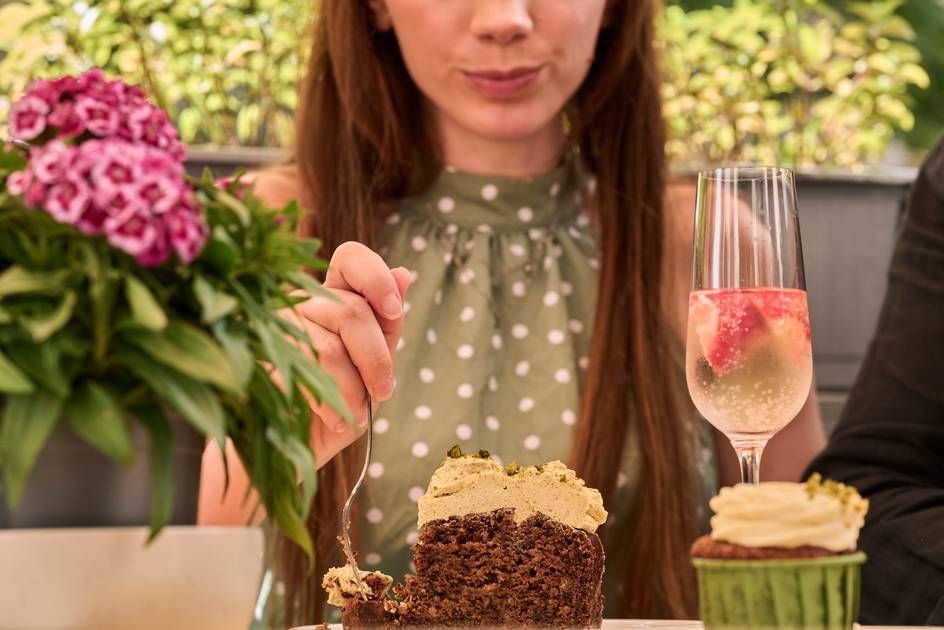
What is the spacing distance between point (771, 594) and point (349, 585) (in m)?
0.32

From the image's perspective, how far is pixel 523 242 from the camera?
6.05 feet

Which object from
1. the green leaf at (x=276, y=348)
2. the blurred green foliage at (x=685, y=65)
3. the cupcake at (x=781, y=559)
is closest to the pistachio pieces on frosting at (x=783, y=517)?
the cupcake at (x=781, y=559)

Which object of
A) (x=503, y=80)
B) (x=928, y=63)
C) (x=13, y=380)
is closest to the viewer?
(x=13, y=380)

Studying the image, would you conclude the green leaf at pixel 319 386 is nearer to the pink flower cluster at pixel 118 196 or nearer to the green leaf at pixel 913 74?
the pink flower cluster at pixel 118 196

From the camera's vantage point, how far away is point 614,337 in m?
1.69

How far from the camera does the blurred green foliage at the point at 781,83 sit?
2.62 m

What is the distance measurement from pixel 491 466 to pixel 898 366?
0.80 meters

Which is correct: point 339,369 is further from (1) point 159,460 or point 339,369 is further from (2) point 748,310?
(1) point 159,460

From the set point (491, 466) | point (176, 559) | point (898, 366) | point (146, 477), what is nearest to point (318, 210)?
point (898, 366)

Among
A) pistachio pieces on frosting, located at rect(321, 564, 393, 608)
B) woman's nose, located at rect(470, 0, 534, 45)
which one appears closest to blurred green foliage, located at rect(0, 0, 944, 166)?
woman's nose, located at rect(470, 0, 534, 45)

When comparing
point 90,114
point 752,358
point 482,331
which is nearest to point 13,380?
point 90,114

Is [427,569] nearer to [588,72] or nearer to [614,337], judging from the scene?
[614,337]

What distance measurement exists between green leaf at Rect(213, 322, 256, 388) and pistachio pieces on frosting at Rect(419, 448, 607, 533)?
380 mm

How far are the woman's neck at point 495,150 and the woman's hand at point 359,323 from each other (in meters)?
0.94
